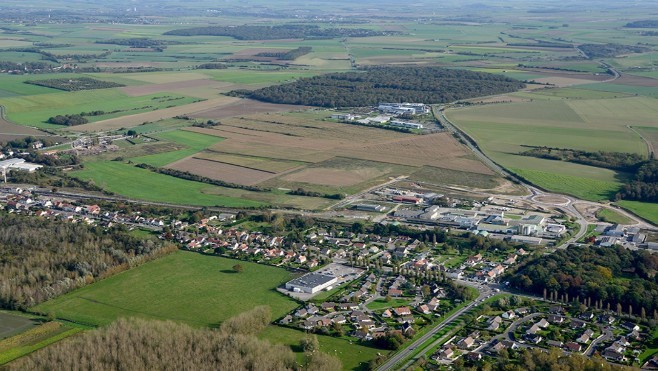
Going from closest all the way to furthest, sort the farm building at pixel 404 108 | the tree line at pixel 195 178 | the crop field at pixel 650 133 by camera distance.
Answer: the tree line at pixel 195 178 → the crop field at pixel 650 133 → the farm building at pixel 404 108

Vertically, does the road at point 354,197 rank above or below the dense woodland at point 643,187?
below

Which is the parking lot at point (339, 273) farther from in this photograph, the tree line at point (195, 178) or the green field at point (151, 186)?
the tree line at point (195, 178)

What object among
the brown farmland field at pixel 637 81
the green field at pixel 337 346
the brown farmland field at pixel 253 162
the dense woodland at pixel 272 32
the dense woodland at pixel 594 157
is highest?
the dense woodland at pixel 272 32

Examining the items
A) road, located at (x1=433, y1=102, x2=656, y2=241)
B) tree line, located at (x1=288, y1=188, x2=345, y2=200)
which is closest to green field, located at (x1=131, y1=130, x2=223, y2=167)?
tree line, located at (x1=288, y1=188, x2=345, y2=200)

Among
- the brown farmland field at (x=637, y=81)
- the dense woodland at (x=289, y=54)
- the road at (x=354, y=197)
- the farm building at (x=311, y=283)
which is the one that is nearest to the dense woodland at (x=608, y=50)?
the brown farmland field at (x=637, y=81)

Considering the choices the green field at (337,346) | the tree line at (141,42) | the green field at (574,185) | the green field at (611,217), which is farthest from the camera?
the tree line at (141,42)

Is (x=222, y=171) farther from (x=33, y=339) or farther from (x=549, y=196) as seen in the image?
(x=33, y=339)

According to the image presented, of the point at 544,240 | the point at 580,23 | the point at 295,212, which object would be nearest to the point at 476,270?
the point at 544,240
